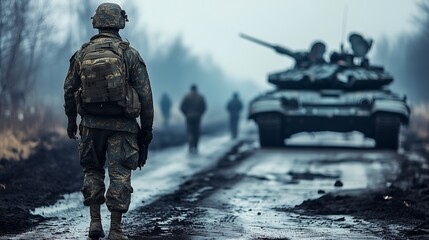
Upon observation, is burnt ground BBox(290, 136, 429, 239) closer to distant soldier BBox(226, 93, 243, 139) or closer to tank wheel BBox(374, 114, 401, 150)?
tank wheel BBox(374, 114, 401, 150)

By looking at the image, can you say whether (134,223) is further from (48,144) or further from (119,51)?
A: (48,144)

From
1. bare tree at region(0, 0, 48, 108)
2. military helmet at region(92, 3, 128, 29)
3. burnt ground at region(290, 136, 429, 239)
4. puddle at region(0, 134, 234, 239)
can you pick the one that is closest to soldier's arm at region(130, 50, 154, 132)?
military helmet at region(92, 3, 128, 29)

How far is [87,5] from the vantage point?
120 ft

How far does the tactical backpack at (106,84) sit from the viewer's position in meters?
7.16

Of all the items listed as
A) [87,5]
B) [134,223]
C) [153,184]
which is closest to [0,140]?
[153,184]

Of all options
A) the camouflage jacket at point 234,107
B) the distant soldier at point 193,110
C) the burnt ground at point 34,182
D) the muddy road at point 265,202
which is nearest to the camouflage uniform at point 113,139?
the muddy road at point 265,202

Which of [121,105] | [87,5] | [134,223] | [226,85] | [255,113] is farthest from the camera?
[226,85]

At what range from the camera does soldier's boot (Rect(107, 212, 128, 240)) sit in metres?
7.10

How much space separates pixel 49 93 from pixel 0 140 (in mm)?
22019

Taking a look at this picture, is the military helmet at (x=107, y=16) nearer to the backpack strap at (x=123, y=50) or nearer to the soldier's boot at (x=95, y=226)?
the backpack strap at (x=123, y=50)

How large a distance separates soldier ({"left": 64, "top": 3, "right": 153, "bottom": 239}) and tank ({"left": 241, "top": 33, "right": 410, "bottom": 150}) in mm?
12885

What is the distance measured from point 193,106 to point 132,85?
14021mm

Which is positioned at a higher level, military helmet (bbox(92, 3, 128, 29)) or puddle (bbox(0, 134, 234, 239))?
military helmet (bbox(92, 3, 128, 29))

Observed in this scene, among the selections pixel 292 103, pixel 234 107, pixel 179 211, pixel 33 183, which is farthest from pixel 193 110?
pixel 179 211
